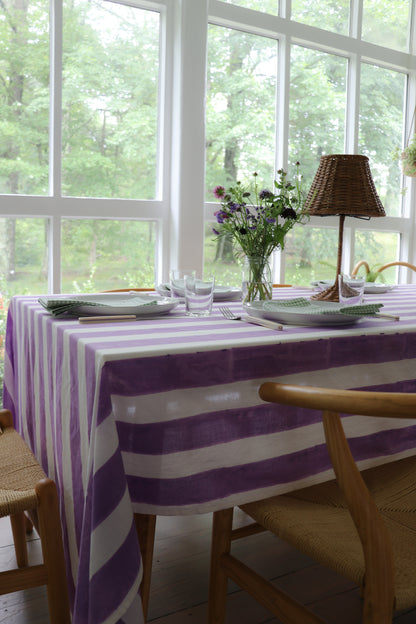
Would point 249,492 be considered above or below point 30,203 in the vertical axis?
below

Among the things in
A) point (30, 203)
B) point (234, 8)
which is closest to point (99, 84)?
point (30, 203)

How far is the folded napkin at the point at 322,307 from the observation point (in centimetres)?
136

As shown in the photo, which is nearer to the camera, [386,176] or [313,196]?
[313,196]

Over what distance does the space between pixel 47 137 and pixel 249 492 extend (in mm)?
2329

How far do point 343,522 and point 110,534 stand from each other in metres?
0.42

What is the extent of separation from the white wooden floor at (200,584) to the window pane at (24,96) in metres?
1.66

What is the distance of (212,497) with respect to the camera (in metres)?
1.06

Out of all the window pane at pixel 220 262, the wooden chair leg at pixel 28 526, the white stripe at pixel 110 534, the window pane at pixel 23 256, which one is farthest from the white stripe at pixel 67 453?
the window pane at pixel 220 262

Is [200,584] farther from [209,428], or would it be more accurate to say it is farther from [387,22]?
[387,22]

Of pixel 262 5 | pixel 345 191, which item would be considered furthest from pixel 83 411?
pixel 262 5

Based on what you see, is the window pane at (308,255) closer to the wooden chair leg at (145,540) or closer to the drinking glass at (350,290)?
the drinking glass at (350,290)

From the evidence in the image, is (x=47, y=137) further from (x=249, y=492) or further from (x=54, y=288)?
(x=249, y=492)

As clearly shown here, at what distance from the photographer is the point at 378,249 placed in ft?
14.2

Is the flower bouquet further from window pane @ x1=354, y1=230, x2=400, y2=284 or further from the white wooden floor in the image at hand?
window pane @ x1=354, y1=230, x2=400, y2=284
